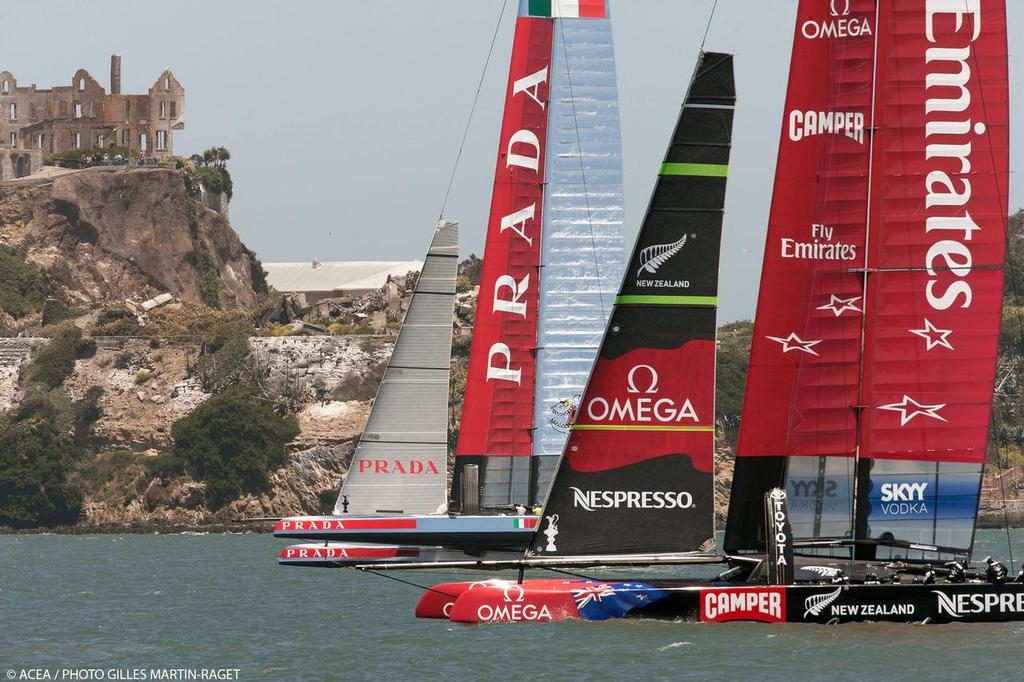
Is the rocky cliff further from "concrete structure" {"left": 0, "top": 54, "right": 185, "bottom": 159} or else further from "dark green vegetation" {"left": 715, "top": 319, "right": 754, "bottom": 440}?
"dark green vegetation" {"left": 715, "top": 319, "right": 754, "bottom": 440}

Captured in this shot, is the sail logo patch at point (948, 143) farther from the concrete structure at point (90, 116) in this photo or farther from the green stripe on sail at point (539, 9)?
the concrete structure at point (90, 116)

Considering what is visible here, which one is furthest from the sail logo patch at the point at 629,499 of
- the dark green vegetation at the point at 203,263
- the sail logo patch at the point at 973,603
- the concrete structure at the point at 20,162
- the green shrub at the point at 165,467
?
the concrete structure at the point at 20,162

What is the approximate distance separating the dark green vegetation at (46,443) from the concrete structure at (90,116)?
3726 cm

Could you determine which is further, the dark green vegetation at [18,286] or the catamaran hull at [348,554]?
the dark green vegetation at [18,286]

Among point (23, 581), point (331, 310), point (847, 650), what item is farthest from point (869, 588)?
point (331, 310)

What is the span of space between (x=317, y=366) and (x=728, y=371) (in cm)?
1912

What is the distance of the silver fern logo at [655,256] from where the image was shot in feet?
75.0

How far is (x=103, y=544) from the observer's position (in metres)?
63.4

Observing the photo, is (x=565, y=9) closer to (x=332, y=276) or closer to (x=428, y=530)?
(x=428, y=530)

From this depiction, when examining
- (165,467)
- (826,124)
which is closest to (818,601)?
(826,124)

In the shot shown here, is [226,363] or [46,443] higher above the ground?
[226,363]

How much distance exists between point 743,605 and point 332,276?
102 meters

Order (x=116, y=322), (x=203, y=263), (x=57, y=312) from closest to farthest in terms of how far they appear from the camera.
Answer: (x=116, y=322), (x=57, y=312), (x=203, y=263)

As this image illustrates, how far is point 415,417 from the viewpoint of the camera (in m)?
32.8
